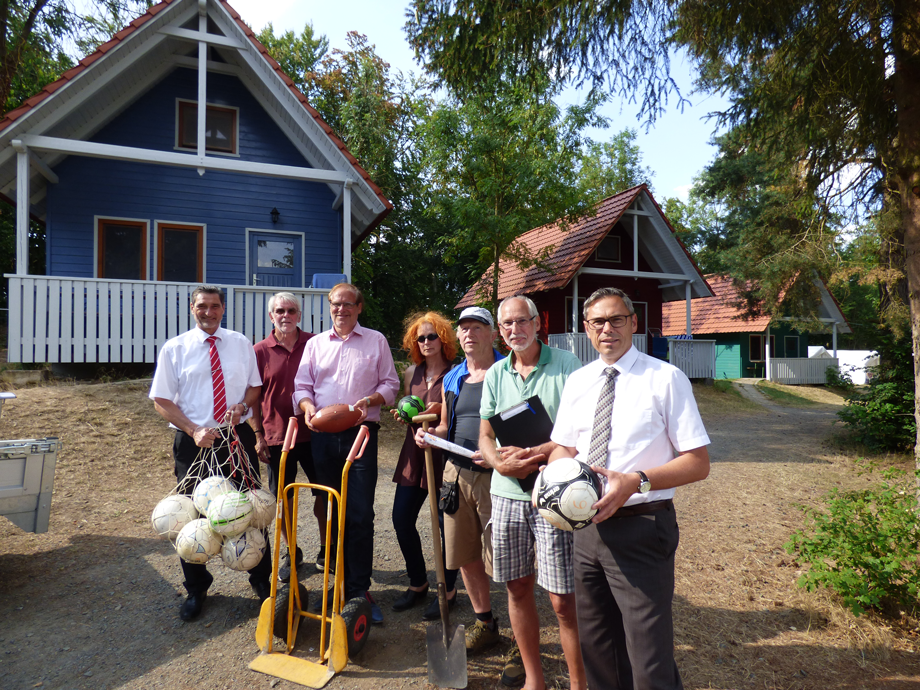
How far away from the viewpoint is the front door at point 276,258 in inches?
456

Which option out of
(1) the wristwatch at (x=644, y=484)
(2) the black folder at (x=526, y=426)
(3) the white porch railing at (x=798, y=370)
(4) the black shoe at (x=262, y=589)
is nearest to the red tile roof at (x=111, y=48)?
(4) the black shoe at (x=262, y=589)

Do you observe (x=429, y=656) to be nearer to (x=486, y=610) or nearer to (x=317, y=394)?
(x=486, y=610)

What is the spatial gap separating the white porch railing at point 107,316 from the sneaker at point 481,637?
7.19 metres

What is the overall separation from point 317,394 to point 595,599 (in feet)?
7.27

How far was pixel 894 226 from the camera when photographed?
589 centimetres

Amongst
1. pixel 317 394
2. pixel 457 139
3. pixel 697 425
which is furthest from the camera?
pixel 457 139

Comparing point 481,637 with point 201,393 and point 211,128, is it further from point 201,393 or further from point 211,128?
point 211,128

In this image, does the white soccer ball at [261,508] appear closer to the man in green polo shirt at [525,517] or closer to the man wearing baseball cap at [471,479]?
the man wearing baseball cap at [471,479]

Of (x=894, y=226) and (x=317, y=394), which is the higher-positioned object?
(x=894, y=226)

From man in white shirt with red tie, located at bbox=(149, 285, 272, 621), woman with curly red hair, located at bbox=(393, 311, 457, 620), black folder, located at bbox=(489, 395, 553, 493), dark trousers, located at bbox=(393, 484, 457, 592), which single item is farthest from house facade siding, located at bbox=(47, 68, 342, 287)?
black folder, located at bbox=(489, 395, 553, 493)

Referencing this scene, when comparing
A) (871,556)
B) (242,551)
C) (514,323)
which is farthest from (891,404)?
(242,551)

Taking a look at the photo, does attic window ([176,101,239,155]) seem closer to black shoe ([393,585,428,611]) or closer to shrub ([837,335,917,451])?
black shoe ([393,585,428,611])

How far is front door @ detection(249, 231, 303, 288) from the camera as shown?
456 inches

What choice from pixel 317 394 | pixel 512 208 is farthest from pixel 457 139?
pixel 317 394
